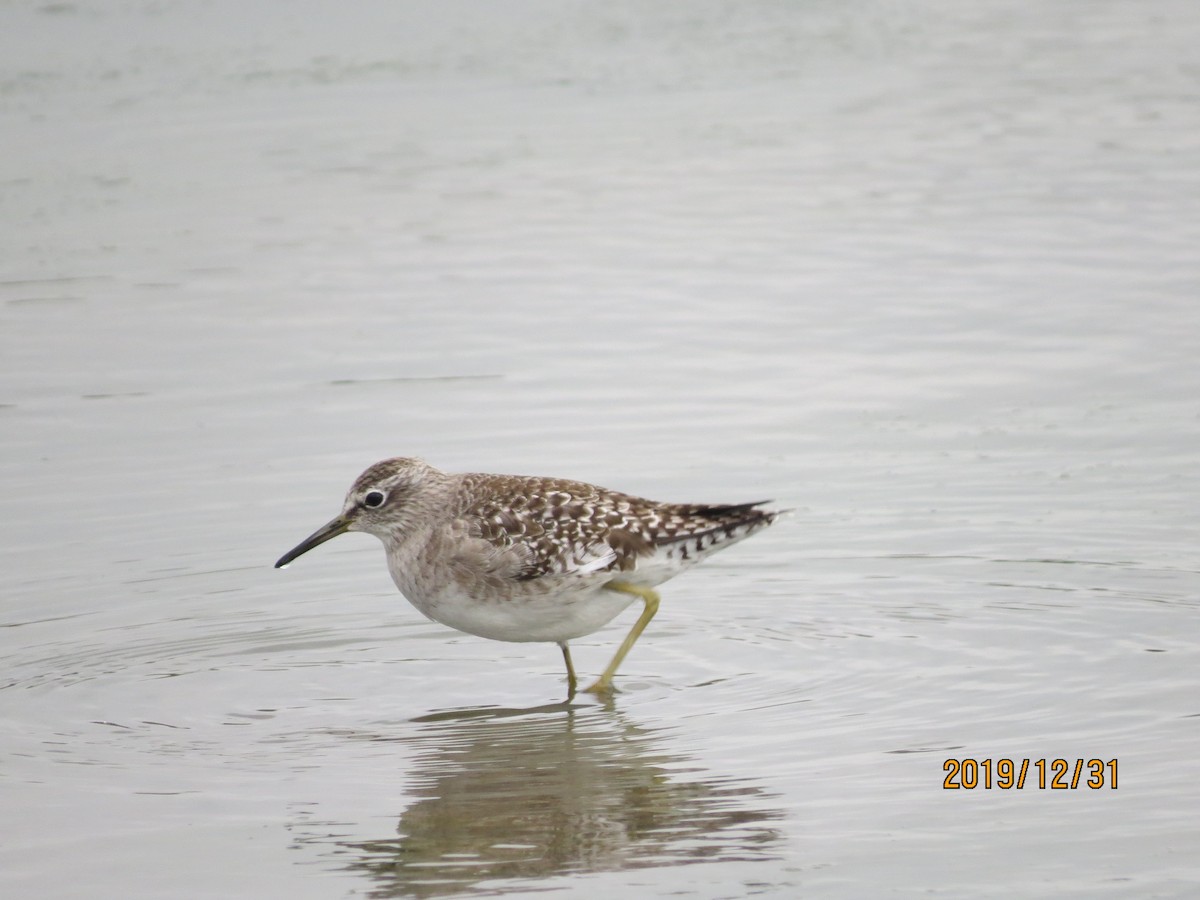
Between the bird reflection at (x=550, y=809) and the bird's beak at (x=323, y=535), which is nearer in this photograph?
the bird reflection at (x=550, y=809)

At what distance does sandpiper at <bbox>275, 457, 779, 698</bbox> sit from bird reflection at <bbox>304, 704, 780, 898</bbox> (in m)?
0.53

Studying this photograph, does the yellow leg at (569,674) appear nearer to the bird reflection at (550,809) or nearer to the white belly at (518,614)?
the white belly at (518,614)

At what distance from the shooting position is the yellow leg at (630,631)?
8.37 m

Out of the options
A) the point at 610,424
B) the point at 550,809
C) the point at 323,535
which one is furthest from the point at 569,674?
the point at 610,424

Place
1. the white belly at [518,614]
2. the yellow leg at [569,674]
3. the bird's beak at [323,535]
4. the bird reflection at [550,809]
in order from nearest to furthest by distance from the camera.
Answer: the bird reflection at [550,809] < the white belly at [518,614] < the yellow leg at [569,674] < the bird's beak at [323,535]

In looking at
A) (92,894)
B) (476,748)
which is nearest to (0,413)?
(476,748)

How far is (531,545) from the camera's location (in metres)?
8.35

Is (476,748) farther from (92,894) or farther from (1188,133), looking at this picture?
(1188,133)

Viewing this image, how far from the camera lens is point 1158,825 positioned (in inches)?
251

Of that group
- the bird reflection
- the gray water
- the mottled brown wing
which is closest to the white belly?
the mottled brown wing

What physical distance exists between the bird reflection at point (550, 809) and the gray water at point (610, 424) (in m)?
0.03

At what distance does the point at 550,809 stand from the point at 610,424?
16.3 feet

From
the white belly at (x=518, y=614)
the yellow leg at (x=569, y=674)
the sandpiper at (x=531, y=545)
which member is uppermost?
the sandpiper at (x=531, y=545)

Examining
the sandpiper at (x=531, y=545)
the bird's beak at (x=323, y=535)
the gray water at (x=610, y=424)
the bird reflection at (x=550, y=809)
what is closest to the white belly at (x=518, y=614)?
the sandpiper at (x=531, y=545)
